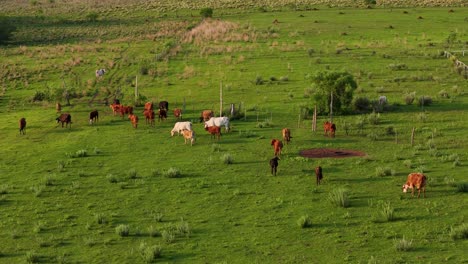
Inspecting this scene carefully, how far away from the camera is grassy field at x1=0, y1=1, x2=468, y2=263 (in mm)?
21047

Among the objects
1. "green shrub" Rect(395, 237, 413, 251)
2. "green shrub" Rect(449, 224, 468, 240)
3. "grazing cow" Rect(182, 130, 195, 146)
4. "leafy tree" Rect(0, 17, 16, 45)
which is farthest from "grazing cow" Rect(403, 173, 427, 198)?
"leafy tree" Rect(0, 17, 16, 45)

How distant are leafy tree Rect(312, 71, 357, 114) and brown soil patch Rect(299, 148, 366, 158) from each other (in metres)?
8.53

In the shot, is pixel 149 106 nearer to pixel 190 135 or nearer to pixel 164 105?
pixel 164 105

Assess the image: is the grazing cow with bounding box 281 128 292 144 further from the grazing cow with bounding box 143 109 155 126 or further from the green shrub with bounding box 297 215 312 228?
the green shrub with bounding box 297 215 312 228

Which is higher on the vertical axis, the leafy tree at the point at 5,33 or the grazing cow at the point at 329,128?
the leafy tree at the point at 5,33

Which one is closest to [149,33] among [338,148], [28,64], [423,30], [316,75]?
[28,64]

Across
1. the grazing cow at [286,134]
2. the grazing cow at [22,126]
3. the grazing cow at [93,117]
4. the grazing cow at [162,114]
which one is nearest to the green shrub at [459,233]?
the grazing cow at [286,134]

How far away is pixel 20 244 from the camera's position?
21.5 metres

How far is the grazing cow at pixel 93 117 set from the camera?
130ft

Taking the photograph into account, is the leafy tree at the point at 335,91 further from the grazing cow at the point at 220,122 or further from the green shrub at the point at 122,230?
the green shrub at the point at 122,230

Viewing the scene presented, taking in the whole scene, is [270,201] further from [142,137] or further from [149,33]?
[149,33]

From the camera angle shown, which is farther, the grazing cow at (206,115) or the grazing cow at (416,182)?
the grazing cow at (206,115)

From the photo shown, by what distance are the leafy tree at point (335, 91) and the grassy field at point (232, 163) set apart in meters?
0.88

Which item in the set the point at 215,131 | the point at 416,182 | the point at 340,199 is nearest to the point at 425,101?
the point at 215,131
